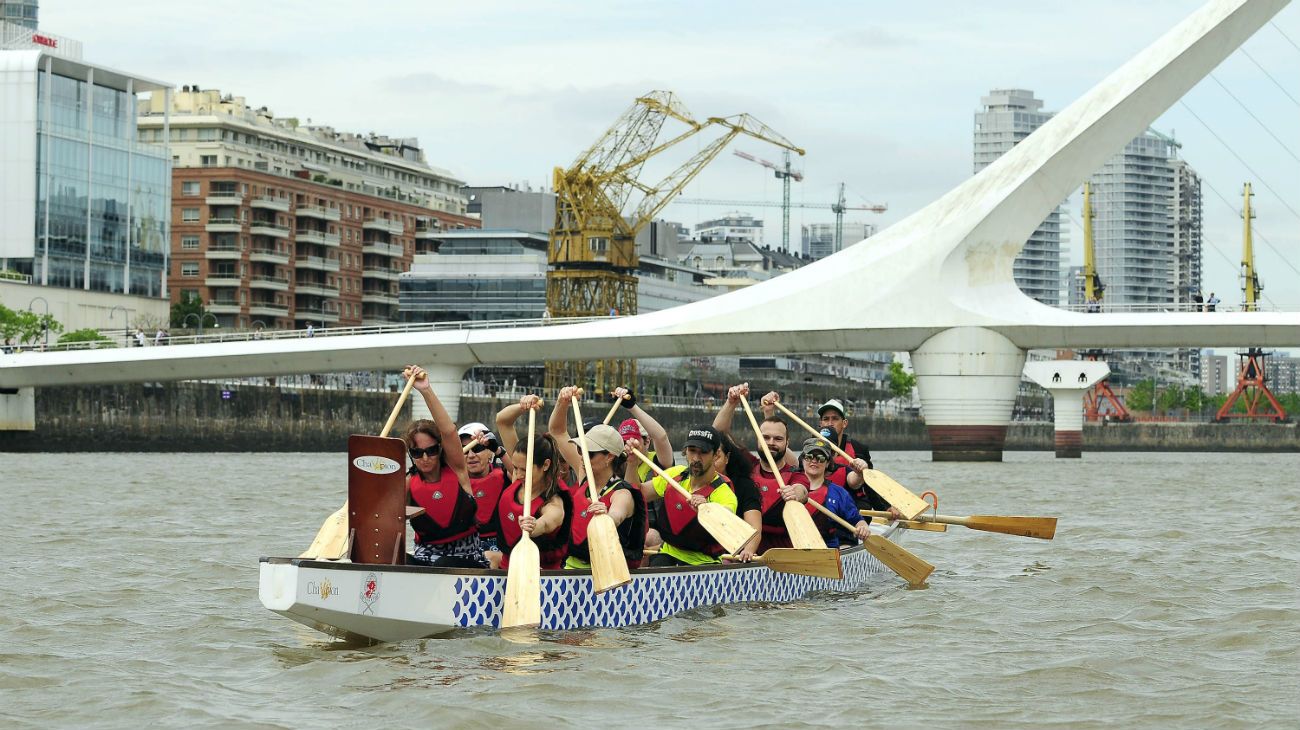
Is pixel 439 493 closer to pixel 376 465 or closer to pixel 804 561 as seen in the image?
pixel 376 465

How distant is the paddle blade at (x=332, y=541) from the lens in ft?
46.8

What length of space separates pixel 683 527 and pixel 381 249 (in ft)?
398

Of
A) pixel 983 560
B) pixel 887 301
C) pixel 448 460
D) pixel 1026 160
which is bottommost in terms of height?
pixel 983 560

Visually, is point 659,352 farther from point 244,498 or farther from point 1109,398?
point 1109,398

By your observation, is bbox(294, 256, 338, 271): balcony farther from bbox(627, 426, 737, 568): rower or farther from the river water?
bbox(627, 426, 737, 568): rower

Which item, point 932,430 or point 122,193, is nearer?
point 932,430

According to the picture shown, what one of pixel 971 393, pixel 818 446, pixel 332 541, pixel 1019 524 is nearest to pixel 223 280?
pixel 971 393

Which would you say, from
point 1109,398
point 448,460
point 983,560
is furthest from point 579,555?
point 1109,398

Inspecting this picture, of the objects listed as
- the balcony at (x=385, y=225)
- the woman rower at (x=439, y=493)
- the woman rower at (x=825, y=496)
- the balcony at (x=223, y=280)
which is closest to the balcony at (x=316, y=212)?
the balcony at (x=385, y=225)

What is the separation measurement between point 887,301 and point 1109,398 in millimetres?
71873

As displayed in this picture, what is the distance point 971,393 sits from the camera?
67.0m

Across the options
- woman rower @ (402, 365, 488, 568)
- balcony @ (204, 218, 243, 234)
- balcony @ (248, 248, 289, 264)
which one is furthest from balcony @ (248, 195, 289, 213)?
woman rower @ (402, 365, 488, 568)

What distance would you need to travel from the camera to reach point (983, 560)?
2423 cm

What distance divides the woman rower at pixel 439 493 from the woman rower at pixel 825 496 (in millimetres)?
4179
